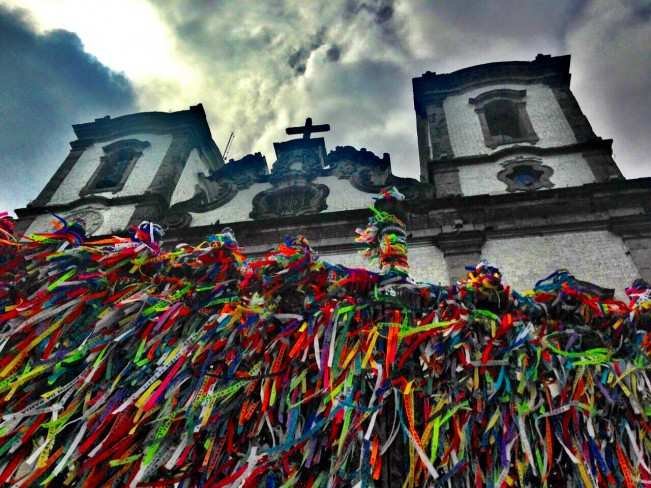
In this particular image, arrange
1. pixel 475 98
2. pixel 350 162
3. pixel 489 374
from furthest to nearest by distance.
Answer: pixel 475 98 → pixel 350 162 → pixel 489 374

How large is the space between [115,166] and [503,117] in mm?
11883

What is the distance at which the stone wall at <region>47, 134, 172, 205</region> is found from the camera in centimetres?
1271

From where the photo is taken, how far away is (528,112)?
40.6 feet

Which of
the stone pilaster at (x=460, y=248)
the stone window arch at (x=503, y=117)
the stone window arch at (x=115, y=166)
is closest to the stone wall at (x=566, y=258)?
the stone pilaster at (x=460, y=248)

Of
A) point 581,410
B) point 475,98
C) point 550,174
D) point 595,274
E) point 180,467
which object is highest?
point 475,98

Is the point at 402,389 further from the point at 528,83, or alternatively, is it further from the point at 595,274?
the point at 528,83

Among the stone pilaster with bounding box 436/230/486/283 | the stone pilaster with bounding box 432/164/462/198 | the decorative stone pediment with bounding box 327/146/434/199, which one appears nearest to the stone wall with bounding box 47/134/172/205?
the decorative stone pediment with bounding box 327/146/434/199

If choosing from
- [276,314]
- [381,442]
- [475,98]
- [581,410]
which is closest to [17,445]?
[276,314]

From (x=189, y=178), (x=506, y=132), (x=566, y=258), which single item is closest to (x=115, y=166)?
(x=189, y=178)

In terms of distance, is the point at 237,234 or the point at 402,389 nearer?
the point at 402,389

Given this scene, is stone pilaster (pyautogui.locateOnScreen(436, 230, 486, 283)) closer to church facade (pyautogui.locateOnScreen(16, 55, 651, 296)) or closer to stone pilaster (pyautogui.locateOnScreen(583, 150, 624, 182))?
church facade (pyautogui.locateOnScreen(16, 55, 651, 296))

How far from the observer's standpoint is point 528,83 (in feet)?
44.3

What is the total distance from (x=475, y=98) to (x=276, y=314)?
12.3m

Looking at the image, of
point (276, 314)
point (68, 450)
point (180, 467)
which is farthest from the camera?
point (276, 314)
